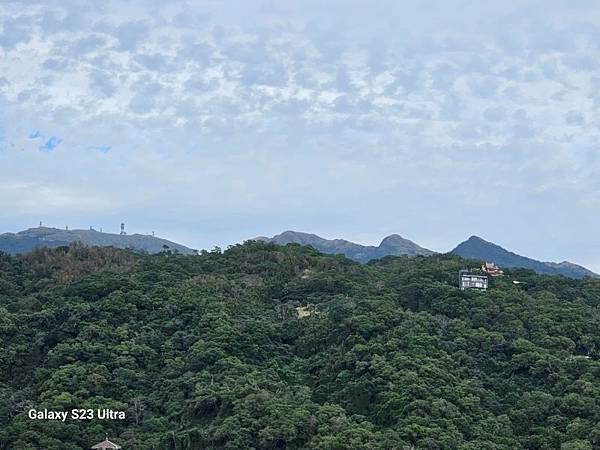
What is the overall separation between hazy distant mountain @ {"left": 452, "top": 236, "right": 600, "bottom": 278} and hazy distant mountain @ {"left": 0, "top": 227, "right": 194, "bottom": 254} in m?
44.0

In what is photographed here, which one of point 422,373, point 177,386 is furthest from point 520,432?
point 177,386

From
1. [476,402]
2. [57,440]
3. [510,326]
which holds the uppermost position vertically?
[510,326]

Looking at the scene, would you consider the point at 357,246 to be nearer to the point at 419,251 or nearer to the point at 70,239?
the point at 419,251

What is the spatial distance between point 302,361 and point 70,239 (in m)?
107

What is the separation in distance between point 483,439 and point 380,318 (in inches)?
387

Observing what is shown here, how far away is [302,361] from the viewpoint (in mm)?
37562

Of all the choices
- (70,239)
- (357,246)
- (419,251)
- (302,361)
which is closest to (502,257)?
(419,251)

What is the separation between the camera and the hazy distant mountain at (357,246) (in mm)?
124562

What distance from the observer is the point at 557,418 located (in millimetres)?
30578

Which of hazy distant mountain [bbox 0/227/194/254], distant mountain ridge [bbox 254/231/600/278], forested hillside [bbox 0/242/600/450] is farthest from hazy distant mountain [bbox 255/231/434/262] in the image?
forested hillside [bbox 0/242/600/450]

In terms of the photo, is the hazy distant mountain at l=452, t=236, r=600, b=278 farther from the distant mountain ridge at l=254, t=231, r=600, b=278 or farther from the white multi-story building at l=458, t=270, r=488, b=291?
the white multi-story building at l=458, t=270, r=488, b=291

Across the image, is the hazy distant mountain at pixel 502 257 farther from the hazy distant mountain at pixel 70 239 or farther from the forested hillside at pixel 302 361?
the forested hillside at pixel 302 361

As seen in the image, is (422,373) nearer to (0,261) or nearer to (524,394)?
(524,394)

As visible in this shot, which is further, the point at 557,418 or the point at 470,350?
the point at 470,350
